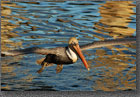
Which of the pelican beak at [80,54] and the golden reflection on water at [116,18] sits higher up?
the golden reflection on water at [116,18]

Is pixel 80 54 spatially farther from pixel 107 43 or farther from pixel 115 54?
pixel 115 54

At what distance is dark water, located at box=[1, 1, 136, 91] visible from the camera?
3.96 meters

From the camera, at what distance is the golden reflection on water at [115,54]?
157 inches

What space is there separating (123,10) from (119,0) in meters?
0.17

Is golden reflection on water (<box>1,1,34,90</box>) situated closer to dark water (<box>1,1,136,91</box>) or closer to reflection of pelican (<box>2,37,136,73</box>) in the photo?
dark water (<box>1,1,136,91</box>)

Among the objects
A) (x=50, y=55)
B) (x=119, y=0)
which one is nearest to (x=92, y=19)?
(x=119, y=0)

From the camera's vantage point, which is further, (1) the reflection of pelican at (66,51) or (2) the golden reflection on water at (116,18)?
(2) the golden reflection on water at (116,18)

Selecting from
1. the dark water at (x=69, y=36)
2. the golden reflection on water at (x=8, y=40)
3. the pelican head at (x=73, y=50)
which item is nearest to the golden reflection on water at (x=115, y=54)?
the dark water at (x=69, y=36)

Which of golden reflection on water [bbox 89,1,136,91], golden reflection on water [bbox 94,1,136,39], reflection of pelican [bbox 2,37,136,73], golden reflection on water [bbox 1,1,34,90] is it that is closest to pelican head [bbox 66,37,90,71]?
reflection of pelican [bbox 2,37,136,73]

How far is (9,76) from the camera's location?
3.97m

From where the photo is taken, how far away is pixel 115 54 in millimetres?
4023

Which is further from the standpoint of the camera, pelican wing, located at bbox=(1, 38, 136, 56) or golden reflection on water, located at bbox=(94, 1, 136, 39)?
golden reflection on water, located at bbox=(94, 1, 136, 39)

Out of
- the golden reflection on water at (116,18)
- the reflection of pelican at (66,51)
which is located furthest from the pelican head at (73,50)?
the golden reflection on water at (116,18)

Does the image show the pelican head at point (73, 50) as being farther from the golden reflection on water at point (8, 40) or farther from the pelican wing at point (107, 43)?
the golden reflection on water at point (8, 40)
